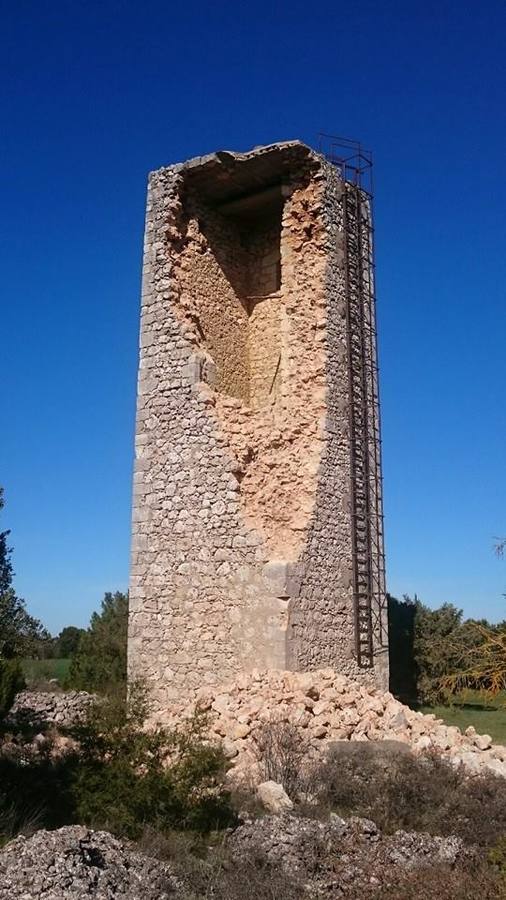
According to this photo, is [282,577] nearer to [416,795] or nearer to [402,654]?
[416,795]

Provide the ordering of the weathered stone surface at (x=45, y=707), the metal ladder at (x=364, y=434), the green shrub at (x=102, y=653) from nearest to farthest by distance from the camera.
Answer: the weathered stone surface at (x=45, y=707) → the metal ladder at (x=364, y=434) → the green shrub at (x=102, y=653)

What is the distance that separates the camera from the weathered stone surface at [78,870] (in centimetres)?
516

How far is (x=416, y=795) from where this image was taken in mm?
7840

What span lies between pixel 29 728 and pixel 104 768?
4541 mm

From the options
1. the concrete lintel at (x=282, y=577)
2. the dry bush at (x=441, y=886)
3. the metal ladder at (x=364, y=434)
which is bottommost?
the dry bush at (x=441, y=886)

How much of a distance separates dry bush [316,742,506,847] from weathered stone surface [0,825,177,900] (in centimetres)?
241

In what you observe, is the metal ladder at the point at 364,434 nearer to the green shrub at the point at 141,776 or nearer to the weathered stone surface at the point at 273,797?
the weathered stone surface at the point at 273,797

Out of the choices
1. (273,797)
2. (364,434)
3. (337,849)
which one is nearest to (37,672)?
(364,434)

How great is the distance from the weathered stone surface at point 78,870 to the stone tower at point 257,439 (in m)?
5.04

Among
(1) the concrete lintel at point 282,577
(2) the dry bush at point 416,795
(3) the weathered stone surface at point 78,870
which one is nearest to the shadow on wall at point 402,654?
(1) the concrete lintel at point 282,577

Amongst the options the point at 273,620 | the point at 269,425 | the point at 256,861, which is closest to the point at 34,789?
the point at 256,861

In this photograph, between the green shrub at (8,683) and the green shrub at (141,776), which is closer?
the green shrub at (141,776)

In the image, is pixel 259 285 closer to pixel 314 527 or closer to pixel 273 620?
pixel 314 527

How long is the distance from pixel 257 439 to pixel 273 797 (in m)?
5.35
